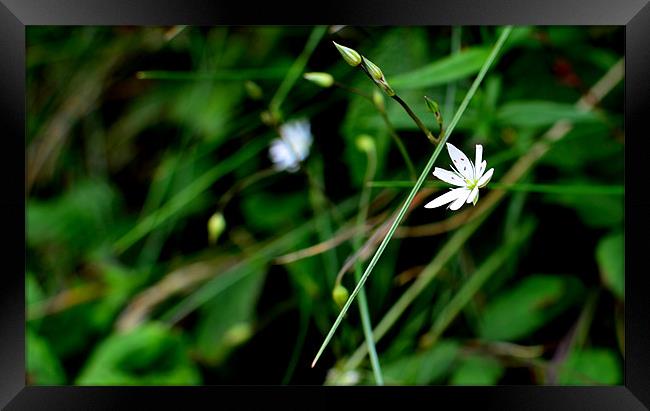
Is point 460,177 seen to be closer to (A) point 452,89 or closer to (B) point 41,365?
(A) point 452,89

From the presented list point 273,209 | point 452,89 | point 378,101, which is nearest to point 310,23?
point 378,101

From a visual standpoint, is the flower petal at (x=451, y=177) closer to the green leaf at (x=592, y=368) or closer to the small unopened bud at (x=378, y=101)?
the small unopened bud at (x=378, y=101)

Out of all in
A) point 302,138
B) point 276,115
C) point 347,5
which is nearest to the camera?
point 347,5

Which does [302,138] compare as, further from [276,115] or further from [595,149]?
[595,149]

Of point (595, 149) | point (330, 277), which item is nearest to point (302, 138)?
point (330, 277)

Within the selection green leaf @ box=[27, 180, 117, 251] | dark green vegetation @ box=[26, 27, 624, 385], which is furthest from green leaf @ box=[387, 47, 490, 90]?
green leaf @ box=[27, 180, 117, 251]

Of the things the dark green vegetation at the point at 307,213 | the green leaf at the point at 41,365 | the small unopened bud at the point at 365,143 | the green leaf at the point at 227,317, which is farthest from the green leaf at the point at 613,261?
the green leaf at the point at 41,365

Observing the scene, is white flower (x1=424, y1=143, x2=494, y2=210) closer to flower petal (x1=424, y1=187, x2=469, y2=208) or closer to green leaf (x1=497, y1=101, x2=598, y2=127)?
flower petal (x1=424, y1=187, x2=469, y2=208)
